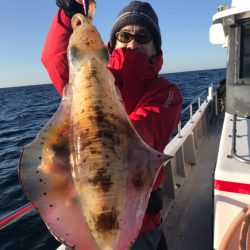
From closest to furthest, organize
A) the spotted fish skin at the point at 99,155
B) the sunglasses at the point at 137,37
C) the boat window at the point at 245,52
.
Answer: the spotted fish skin at the point at 99,155
the sunglasses at the point at 137,37
the boat window at the point at 245,52

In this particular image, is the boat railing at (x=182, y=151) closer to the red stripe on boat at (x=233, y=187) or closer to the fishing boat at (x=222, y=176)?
the fishing boat at (x=222, y=176)

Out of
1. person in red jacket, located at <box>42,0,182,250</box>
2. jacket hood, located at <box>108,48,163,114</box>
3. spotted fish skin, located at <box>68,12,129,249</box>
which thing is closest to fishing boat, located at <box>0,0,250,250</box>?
person in red jacket, located at <box>42,0,182,250</box>

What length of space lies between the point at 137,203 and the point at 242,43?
4154 millimetres

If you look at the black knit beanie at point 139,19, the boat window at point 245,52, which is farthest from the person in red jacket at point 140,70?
the boat window at point 245,52

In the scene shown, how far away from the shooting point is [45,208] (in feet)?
3.62

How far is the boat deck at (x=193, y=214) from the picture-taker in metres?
3.90

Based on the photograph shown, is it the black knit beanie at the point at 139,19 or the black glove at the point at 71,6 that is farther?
the black knit beanie at the point at 139,19

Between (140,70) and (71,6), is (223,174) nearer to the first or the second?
(140,70)

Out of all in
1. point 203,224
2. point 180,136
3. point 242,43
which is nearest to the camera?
point 203,224

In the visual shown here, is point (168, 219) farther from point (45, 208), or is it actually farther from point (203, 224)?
point (45, 208)

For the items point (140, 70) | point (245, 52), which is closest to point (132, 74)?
point (140, 70)

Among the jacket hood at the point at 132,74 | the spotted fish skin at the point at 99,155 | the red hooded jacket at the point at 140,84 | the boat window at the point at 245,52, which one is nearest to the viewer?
the spotted fish skin at the point at 99,155

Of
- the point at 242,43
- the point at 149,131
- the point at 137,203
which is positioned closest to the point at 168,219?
the point at 242,43

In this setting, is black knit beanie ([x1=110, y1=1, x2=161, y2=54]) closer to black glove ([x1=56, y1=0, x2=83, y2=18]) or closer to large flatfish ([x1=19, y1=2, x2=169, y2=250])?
black glove ([x1=56, y1=0, x2=83, y2=18])
